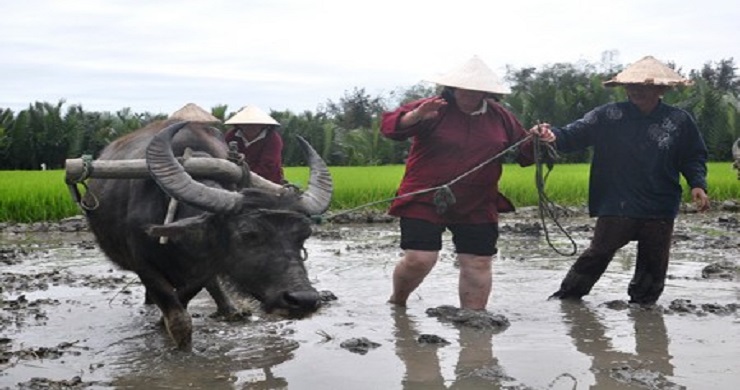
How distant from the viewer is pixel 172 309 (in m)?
4.33

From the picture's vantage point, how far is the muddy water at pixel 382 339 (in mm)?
3799

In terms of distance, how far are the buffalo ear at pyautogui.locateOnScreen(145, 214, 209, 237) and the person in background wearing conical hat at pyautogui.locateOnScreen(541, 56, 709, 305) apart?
2287 mm

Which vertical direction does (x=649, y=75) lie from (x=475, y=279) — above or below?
above

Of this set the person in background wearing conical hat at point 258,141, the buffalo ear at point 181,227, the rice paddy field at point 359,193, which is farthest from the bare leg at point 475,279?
the rice paddy field at point 359,193

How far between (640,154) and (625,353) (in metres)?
1.51

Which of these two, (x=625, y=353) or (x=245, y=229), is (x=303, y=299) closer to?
(x=245, y=229)

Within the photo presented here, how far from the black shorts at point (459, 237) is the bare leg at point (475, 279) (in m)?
0.04

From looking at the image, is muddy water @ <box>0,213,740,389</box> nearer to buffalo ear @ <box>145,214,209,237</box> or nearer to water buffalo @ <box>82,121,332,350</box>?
water buffalo @ <box>82,121,332,350</box>

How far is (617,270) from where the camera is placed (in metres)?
7.10

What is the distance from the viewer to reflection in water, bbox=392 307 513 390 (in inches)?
146

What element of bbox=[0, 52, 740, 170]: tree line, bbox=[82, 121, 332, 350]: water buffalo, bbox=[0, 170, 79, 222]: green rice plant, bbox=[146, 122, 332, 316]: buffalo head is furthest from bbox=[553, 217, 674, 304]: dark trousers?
bbox=[0, 52, 740, 170]: tree line

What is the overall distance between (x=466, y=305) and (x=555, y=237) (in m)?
4.89

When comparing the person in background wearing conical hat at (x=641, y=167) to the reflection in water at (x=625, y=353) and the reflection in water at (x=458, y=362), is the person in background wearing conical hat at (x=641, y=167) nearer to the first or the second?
the reflection in water at (x=625, y=353)

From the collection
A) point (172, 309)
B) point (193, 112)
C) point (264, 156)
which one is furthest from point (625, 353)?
point (193, 112)
